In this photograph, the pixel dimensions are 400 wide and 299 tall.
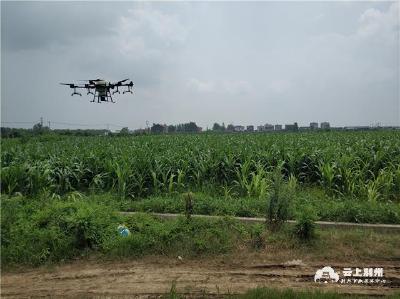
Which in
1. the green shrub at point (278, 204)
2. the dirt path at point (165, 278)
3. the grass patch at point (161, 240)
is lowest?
the dirt path at point (165, 278)

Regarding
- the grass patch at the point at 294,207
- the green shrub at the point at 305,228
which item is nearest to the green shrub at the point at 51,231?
the grass patch at the point at 294,207

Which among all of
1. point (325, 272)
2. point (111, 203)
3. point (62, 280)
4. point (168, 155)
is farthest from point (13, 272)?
point (168, 155)

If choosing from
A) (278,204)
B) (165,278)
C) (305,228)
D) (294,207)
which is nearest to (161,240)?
(165,278)

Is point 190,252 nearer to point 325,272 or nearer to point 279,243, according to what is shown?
point 279,243

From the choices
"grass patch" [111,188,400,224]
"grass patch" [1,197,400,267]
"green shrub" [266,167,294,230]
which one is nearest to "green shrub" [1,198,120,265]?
"grass patch" [1,197,400,267]

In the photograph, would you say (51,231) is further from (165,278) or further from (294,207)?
(294,207)

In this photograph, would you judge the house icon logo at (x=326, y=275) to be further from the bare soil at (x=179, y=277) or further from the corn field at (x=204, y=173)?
the corn field at (x=204, y=173)
